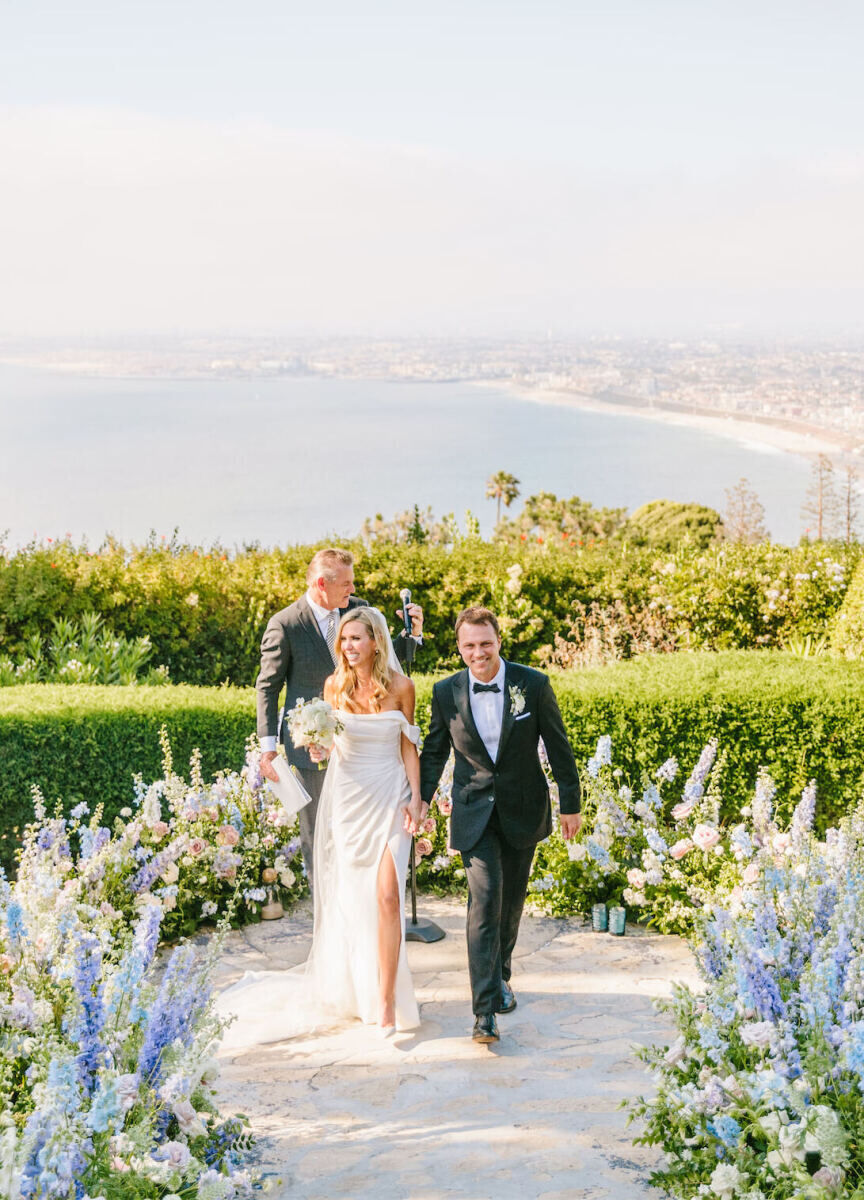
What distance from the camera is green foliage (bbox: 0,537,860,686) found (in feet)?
29.2

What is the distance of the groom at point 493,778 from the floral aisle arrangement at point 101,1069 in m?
1.25

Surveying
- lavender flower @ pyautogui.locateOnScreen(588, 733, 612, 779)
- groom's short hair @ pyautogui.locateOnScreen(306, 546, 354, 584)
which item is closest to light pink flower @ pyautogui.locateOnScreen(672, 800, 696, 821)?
lavender flower @ pyautogui.locateOnScreen(588, 733, 612, 779)

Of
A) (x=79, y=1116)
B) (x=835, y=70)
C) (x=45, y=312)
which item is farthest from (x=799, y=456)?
(x=45, y=312)

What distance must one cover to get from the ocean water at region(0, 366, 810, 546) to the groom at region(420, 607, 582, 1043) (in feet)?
92.6

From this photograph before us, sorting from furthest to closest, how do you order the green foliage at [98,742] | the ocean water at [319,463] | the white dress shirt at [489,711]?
the ocean water at [319,463], the green foliage at [98,742], the white dress shirt at [489,711]

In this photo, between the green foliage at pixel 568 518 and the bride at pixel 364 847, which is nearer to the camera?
the bride at pixel 364 847

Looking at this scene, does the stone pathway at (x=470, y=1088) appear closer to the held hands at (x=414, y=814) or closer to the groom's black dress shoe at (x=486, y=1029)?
the groom's black dress shoe at (x=486, y=1029)

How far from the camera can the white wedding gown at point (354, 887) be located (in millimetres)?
4680

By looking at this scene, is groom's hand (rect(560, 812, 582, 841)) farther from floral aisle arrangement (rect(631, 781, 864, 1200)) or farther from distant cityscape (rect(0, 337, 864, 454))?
distant cityscape (rect(0, 337, 864, 454))

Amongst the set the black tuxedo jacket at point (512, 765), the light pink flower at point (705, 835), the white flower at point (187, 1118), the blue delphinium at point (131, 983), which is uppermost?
the black tuxedo jacket at point (512, 765)

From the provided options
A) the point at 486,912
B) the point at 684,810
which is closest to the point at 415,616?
the point at 486,912

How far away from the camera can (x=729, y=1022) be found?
3.49m

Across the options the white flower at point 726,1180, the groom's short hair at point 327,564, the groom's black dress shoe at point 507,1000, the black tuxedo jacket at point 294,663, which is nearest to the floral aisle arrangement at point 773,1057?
the white flower at point 726,1180

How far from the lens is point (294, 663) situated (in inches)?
213
